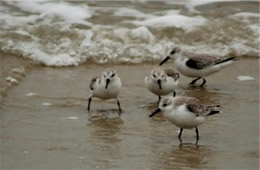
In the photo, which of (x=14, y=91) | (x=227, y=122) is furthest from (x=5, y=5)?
(x=227, y=122)

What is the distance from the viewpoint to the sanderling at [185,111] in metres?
8.57

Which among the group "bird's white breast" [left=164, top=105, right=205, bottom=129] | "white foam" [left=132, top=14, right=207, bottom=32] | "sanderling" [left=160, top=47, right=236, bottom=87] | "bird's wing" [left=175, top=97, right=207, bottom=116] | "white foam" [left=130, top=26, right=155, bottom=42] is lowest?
"bird's white breast" [left=164, top=105, right=205, bottom=129]

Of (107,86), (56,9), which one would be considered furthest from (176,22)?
(107,86)

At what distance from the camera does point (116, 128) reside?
360 inches

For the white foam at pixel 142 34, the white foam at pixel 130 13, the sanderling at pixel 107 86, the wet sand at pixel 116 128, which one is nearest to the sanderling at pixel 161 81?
the wet sand at pixel 116 128

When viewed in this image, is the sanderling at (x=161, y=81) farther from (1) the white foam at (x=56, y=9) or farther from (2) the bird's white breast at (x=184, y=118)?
(1) the white foam at (x=56, y=9)

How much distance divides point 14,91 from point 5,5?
181 inches

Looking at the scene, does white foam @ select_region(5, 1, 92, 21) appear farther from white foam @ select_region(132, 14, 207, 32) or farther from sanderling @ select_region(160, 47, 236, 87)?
sanderling @ select_region(160, 47, 236, 87)

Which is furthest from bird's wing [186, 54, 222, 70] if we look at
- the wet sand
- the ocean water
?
the ocean water

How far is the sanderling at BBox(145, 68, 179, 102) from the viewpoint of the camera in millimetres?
10359

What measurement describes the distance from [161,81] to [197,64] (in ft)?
5.13

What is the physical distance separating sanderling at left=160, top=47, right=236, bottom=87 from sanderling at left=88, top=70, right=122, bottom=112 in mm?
2099

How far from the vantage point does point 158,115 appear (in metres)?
9.88

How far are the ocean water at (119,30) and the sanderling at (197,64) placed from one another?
1340 millimetres
